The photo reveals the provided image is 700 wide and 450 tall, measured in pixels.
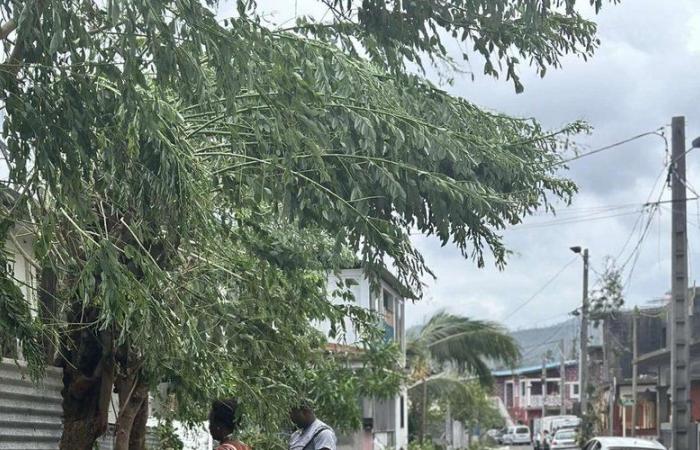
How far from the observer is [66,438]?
10.9 metres

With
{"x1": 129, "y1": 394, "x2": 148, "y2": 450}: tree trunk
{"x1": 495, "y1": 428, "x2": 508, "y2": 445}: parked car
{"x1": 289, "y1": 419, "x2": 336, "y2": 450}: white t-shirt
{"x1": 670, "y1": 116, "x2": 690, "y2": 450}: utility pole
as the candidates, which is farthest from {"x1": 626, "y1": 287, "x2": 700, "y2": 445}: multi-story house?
{"x1": 495, "y1": 428, "x2": 508, "y2": 445}: parked car

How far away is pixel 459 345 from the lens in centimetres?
4112

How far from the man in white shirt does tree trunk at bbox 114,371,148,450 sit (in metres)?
1.71

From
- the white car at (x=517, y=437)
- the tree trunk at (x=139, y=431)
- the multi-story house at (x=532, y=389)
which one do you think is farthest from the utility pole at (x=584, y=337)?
Answer: the multi-story house at (x=532, y=389)

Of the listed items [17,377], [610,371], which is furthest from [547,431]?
[17,377]

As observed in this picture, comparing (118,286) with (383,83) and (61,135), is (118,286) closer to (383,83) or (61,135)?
(61,135)

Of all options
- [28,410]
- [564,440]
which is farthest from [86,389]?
[564,440]

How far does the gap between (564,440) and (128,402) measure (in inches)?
1819

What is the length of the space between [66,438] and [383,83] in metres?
4.08

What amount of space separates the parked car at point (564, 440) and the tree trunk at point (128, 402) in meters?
43.5

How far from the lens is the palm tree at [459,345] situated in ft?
134

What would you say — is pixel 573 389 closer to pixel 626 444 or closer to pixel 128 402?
pixel 626 444

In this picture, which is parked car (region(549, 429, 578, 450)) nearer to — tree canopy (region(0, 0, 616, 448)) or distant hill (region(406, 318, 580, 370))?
distant hill (region(406, 318, 580, 370))

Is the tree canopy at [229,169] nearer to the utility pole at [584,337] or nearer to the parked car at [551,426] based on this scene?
the utility pole at [584,337]
